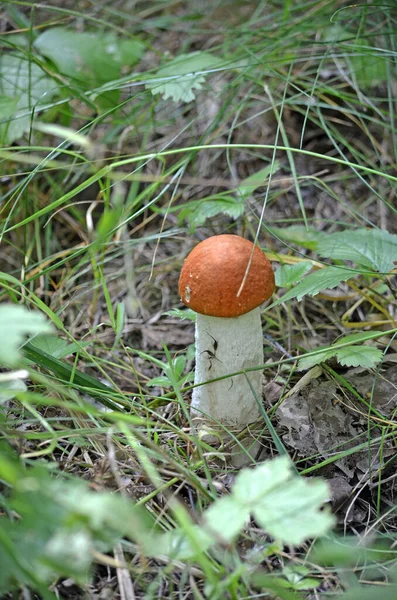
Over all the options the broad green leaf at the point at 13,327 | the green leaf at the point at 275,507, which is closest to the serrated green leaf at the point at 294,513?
the green leaf at the point at 275,507

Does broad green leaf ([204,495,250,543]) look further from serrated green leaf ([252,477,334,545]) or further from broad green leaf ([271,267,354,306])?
broad green leaf ([271,267,354,306])

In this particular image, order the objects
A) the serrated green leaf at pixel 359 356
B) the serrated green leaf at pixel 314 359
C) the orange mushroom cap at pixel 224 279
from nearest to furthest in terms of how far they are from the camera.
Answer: the orange mushroom cap at pixel 224 279
the serrated green leaf at pixel 359 356
the serrated green leaf at pixel 314 359

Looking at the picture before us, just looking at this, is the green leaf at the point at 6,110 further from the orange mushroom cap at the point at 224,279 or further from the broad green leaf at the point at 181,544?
the broad green leaf at the point at 181,544

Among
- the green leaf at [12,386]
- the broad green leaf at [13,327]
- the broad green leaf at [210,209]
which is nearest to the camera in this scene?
the broad green leaf at [13,327]

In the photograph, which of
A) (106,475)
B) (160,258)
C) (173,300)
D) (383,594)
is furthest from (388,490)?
(160,258)

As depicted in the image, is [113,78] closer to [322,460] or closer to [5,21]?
[5,21]

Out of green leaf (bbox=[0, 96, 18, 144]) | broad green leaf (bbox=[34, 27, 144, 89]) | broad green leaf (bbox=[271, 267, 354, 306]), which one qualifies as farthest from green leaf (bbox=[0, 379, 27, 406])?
broad green leaf (bbox=[34, 27, 144, 89])

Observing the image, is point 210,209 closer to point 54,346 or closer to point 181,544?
point 54,346
